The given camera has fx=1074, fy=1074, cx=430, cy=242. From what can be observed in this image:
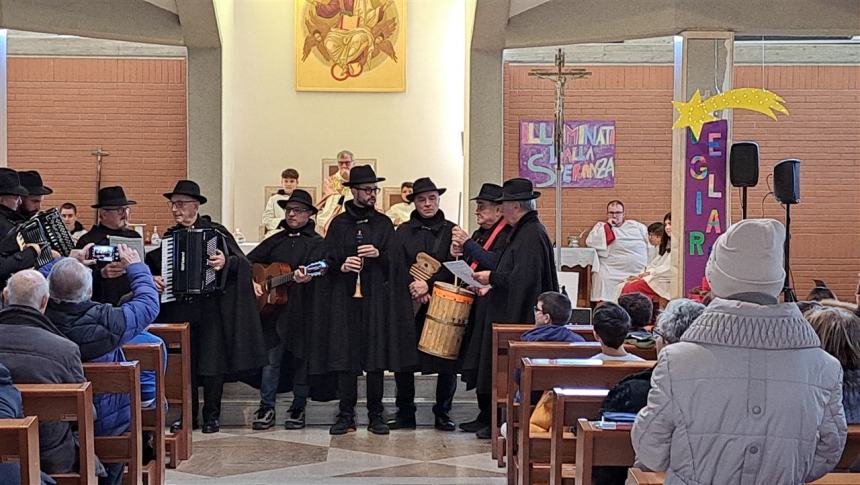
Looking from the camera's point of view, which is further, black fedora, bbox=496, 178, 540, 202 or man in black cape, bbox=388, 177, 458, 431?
man in black cape, bbox=388, 177, 458, 431

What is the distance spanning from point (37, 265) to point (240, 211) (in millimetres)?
7227

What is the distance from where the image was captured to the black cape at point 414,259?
8.02m

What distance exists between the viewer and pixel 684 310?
13.9 feet

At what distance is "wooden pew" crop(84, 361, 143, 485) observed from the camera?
4887 mm

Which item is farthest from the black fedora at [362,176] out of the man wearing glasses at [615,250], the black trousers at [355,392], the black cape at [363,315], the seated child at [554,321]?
the man wearing glasses at [615,250]

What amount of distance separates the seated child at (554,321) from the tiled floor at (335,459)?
1019mm

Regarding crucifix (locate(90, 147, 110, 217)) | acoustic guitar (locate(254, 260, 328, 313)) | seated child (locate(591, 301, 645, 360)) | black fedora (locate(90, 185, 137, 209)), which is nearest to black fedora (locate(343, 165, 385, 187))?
acoustic guitar (locate(254, 260, 328, 313))

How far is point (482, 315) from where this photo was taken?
791 cm

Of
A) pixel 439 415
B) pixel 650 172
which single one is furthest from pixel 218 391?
pixel 650 172

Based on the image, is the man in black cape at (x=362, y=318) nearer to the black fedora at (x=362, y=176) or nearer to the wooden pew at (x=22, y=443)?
the black fedora at (x=362, y=176)

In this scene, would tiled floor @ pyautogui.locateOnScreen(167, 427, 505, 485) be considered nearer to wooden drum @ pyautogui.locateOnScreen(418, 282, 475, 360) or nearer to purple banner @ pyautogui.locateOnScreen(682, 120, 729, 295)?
wooden drum @ pyautogui.locateOnScreen(418, 282, 475, 360)

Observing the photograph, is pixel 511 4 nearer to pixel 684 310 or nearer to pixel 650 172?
pixel 650 172

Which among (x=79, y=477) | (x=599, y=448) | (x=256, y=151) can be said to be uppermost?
(x=256, y=151)

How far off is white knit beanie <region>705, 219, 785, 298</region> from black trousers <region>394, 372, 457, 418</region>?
523cm
